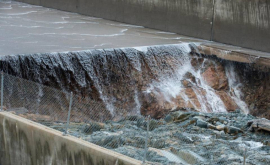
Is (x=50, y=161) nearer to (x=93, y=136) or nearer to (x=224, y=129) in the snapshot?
(x=93, y=136)

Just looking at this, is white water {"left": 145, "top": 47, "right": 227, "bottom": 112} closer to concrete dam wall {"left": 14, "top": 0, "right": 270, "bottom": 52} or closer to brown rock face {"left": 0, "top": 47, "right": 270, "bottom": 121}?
brown rock face {"left": 0, "top": 47, "right": 270, "bottom": 121}

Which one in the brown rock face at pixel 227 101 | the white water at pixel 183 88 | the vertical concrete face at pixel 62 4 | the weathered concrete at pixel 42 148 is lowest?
the brown rock face at pixel 227 101

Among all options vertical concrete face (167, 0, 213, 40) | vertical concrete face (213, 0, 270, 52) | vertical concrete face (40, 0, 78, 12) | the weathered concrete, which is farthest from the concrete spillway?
vertical concrete face (40, 0, 78, 12)

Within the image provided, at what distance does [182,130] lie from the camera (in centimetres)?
1244

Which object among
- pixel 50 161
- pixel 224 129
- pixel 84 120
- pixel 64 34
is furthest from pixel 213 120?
pixel 64 34

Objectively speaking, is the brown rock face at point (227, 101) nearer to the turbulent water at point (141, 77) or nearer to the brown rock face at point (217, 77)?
the turbulent water at point (141, 77)

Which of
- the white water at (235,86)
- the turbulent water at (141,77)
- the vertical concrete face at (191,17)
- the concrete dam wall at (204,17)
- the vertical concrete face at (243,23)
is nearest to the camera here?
the turbulent water at (141,77)

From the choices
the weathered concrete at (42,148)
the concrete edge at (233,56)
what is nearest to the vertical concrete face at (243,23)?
the concrete edge at (233,56)

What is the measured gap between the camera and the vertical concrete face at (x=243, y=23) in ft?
58.8

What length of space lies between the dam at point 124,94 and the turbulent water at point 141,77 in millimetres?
35

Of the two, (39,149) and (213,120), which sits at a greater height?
(39,149)

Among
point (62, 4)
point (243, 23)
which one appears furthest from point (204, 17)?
point (62, 4)

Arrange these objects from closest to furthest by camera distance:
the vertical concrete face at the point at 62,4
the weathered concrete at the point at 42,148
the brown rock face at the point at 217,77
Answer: the weathered concrete at the point at 42,148, the brown rock face at the point at 217,77, the vertical concrete face at the point at 62,4

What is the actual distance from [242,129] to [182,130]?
1.80 meters
